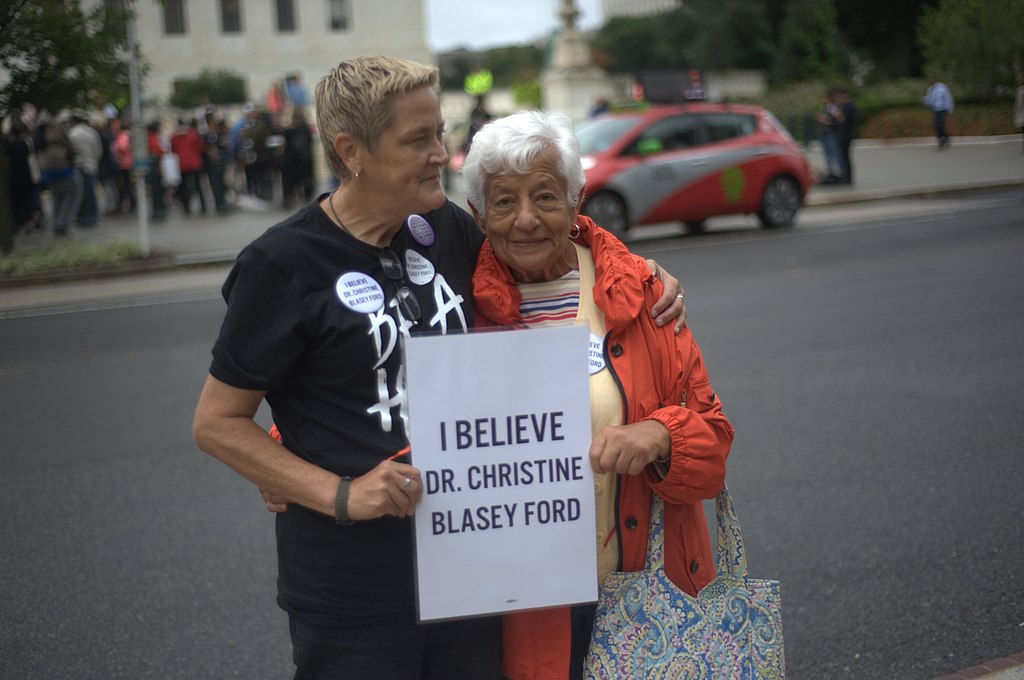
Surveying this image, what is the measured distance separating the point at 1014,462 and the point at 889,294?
15.7 ft

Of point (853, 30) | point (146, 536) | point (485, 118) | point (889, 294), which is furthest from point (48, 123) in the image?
point (853, 30)

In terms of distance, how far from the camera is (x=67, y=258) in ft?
48.7

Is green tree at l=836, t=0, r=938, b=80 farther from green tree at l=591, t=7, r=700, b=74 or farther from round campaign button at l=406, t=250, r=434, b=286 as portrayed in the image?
round campaign button at l=406, t=250, r=434, b=286

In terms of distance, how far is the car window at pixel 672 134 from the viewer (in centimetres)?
1523

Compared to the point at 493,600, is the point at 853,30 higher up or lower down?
higher up

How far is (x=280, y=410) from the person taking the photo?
2.24 meters

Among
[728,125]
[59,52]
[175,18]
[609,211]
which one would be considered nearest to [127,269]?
[59,52]

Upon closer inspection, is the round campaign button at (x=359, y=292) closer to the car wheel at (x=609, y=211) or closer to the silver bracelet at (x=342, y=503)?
the silver bracelet at (x=342, y=503)

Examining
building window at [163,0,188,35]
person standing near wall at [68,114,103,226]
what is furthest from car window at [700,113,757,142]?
building window at [163,0,188,35]

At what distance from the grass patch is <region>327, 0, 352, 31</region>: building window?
160ft

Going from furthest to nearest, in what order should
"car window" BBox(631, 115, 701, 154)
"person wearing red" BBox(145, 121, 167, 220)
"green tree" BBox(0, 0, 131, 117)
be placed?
1. "person wearing red" BBox(145, 121, 167, 220)
2. "green tree" BBox(0, 0, 131, 117)
3. "car window" BBox(631, 115, 701, 154)

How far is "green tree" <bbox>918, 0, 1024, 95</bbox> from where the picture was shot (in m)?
10.4

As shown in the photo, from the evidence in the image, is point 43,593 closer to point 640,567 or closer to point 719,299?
point 640,567

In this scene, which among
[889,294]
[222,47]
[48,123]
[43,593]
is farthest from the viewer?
[222,47]
